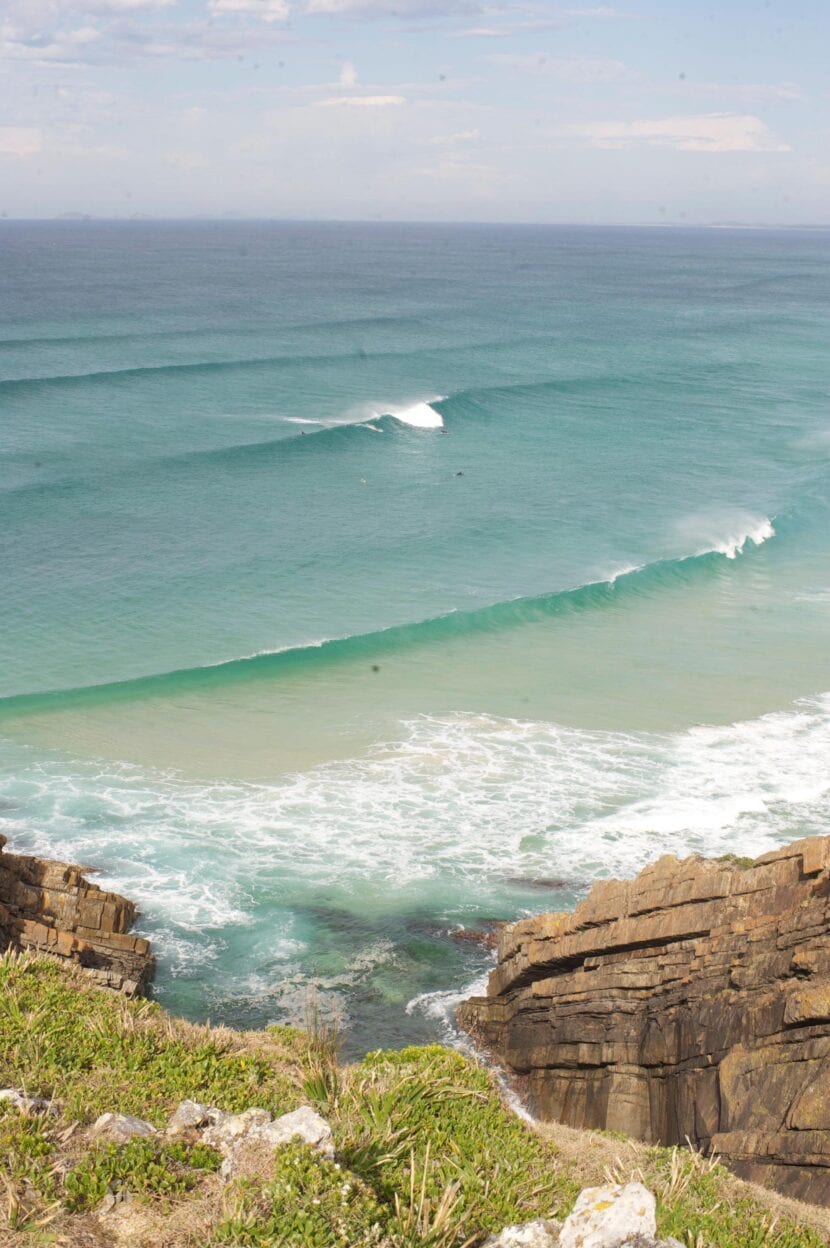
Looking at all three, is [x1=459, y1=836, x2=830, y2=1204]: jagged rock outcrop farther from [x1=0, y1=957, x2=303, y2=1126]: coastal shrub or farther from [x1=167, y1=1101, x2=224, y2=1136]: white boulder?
[x1=167, y1=1101, x2=224, y2=1136]: white boulder

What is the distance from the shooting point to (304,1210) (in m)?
9.91

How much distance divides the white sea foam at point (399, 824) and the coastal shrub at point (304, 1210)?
39.5ft

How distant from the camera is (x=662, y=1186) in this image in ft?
38.4

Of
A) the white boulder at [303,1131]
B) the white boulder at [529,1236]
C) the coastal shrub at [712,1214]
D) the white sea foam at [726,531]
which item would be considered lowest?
the coastal shrub at [712,1214]

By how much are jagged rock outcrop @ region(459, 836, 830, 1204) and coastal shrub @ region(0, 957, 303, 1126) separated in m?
6.19

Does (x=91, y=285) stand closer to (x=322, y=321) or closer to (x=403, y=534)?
(x=322, y=321)

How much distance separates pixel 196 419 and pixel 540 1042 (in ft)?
159

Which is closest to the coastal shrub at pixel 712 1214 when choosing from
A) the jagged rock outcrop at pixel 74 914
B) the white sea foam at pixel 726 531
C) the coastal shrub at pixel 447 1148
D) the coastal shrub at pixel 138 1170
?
the coastal shrub at pixel 447 1148

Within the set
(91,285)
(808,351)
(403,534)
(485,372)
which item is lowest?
(403,534)

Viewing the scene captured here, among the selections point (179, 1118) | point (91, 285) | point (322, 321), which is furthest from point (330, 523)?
point (91, 285)

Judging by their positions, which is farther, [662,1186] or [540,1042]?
[540,1042]

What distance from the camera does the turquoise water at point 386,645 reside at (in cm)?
2612

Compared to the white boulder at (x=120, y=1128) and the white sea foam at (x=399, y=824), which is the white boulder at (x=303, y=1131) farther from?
the white sea foam at (x=399, y=824)

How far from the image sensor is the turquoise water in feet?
85.7
